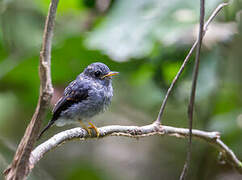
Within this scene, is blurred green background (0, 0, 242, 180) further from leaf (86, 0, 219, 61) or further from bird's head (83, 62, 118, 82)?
bird's head (83, 62, 118, 82)

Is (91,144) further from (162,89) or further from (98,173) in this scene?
(162,89)

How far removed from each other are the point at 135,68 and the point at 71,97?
161 centimetres

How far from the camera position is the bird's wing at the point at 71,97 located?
10.4ft

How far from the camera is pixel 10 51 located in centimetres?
498

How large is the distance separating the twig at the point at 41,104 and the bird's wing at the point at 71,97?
1560 mm

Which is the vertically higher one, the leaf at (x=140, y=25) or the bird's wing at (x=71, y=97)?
the leaf at (x=140, y=25)

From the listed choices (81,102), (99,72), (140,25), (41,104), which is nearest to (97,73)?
(99,72)

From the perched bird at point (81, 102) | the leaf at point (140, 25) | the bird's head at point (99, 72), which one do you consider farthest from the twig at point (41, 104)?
the leaf at point (140, 25)

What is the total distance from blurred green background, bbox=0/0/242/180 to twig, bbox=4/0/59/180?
1843 mm

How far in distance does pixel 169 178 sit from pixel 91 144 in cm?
151

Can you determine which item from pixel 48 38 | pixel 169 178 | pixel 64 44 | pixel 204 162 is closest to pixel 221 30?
pixel 204 162

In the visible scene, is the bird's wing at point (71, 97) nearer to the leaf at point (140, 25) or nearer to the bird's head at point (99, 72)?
the bird's head at point (99, 72)

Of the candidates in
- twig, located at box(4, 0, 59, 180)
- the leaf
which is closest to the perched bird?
the leaf

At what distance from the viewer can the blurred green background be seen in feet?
14.1
